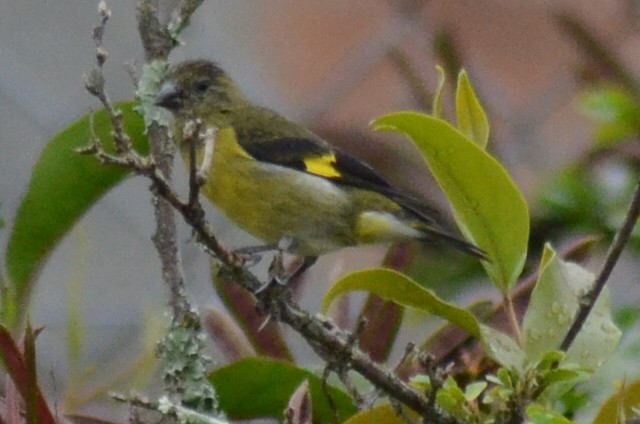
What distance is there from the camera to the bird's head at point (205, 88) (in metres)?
1.94

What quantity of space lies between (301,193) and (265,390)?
81 cm

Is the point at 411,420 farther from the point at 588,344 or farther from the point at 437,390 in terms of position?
the point at 588,344

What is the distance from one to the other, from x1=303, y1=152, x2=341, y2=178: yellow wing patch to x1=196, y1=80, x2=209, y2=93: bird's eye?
1.01ft

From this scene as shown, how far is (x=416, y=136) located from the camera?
2.96 ft

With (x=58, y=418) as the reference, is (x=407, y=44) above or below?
below

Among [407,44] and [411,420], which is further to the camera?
[407,44]

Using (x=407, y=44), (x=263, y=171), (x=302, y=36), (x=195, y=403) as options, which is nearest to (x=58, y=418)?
(x=195, y=403)

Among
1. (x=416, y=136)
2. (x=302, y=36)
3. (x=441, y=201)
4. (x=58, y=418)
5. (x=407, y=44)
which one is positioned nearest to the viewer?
(x=58, y=418)

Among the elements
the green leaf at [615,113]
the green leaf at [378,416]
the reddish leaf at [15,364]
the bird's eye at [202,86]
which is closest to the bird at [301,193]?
the bird's eye at [202,86]

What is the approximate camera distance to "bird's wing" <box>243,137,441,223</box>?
159 cm

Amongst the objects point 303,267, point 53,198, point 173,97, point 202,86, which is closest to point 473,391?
point 53,198

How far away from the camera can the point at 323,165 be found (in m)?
1.74

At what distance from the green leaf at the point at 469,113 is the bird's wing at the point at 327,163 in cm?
50

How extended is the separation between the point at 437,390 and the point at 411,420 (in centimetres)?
5
